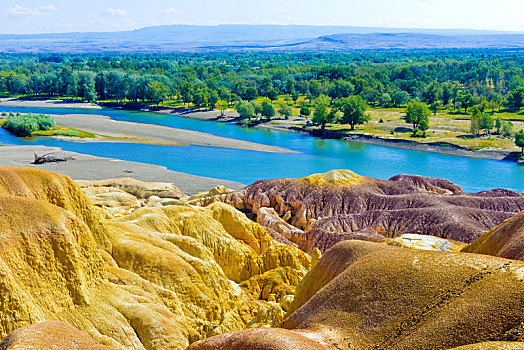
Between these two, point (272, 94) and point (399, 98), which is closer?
point (399, 98)

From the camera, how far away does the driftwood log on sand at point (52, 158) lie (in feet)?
309

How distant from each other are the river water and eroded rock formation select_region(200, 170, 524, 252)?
30.5 m

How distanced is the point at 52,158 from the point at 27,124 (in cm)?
3566

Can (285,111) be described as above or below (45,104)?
below

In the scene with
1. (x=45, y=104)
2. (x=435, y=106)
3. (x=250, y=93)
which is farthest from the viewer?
(x=250, y=93)

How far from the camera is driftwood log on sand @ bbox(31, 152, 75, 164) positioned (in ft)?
309

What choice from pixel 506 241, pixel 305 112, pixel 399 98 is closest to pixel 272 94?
pixel 305 112

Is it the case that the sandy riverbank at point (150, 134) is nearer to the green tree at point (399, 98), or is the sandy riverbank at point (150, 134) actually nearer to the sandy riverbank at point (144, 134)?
the sandy riverbank at point (144, 134)

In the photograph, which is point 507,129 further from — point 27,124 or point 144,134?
point 27,124

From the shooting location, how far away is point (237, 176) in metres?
95.6

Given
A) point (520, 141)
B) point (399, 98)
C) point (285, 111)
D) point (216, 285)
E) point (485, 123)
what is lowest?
point (520, 141)

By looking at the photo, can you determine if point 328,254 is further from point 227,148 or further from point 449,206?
point 227,148

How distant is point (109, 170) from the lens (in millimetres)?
90125

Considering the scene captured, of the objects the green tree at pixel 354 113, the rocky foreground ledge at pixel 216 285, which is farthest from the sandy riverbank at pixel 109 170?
the green tree at pixel 354 113
